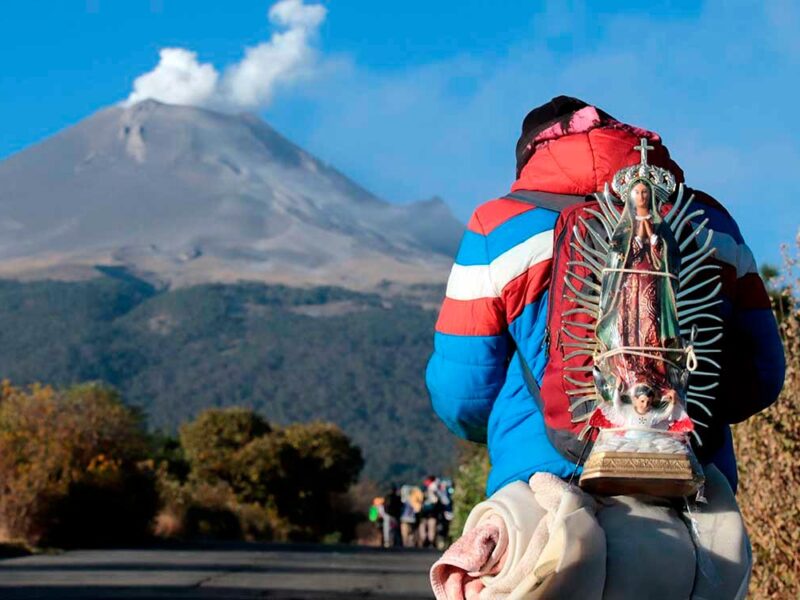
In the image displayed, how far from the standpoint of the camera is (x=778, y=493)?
820 cm

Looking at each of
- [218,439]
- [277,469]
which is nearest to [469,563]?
[277,469]

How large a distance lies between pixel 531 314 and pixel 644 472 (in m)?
0.55

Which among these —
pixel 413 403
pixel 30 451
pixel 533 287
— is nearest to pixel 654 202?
pixel 533 287

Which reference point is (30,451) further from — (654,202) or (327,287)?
(327,287)

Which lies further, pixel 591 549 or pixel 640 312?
pixel 640 312

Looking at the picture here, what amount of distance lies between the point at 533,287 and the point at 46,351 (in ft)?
508

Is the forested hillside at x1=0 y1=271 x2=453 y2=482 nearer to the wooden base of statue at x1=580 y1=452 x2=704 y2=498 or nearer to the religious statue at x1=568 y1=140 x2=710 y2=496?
the religious statue at x1=568 y1=140 x2=710 y2=496

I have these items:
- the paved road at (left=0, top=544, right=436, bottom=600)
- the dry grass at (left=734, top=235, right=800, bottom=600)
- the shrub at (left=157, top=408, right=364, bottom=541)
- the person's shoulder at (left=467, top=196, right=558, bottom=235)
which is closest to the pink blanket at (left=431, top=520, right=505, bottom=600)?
the person's shoulder at (left=467, top=196, right=558, bottom=235)

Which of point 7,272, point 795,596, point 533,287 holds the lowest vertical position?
point 795,596

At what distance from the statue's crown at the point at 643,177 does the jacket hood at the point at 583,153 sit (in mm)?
92

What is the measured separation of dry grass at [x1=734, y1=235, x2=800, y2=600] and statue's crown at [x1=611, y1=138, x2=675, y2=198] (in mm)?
4479

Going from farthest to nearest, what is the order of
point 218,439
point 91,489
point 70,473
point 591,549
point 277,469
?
1. point 218,439
2. point 277,469
3. point 91,489
4. point 70,473
5. point 591,549

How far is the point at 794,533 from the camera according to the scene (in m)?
8.00

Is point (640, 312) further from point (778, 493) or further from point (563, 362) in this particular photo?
point (778, 493)
